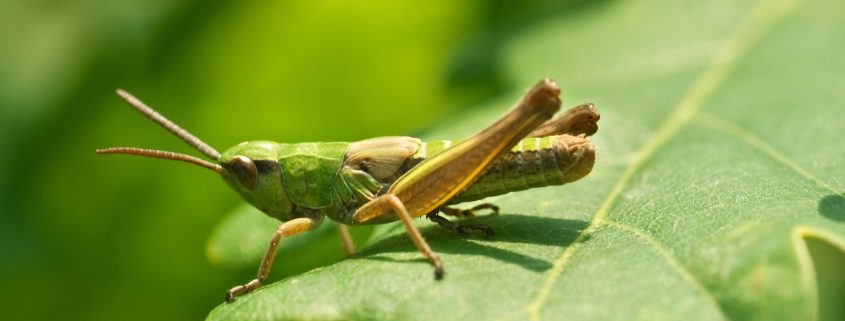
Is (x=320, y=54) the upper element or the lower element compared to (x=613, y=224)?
upper

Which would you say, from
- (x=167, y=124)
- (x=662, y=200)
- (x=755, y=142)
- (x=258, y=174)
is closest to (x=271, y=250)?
(x=258, y=174)

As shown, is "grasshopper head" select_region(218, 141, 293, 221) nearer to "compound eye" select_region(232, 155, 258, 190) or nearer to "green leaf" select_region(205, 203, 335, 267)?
"compound eye" select_region(232, 155, 258, 190)

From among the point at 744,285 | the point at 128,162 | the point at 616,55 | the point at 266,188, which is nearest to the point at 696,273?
the point at 744,285

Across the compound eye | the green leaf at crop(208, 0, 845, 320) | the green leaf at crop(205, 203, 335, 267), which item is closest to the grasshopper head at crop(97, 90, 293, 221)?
the compound eye

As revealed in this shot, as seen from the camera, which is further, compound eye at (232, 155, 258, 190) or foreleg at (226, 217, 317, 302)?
compound eye at (232, 155, 258, 190)

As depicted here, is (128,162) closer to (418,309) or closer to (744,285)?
(418,309)

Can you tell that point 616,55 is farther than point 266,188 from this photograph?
Yes

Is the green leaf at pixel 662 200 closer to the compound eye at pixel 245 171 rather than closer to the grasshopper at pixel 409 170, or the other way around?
the grasshopper at pixel 409 170
